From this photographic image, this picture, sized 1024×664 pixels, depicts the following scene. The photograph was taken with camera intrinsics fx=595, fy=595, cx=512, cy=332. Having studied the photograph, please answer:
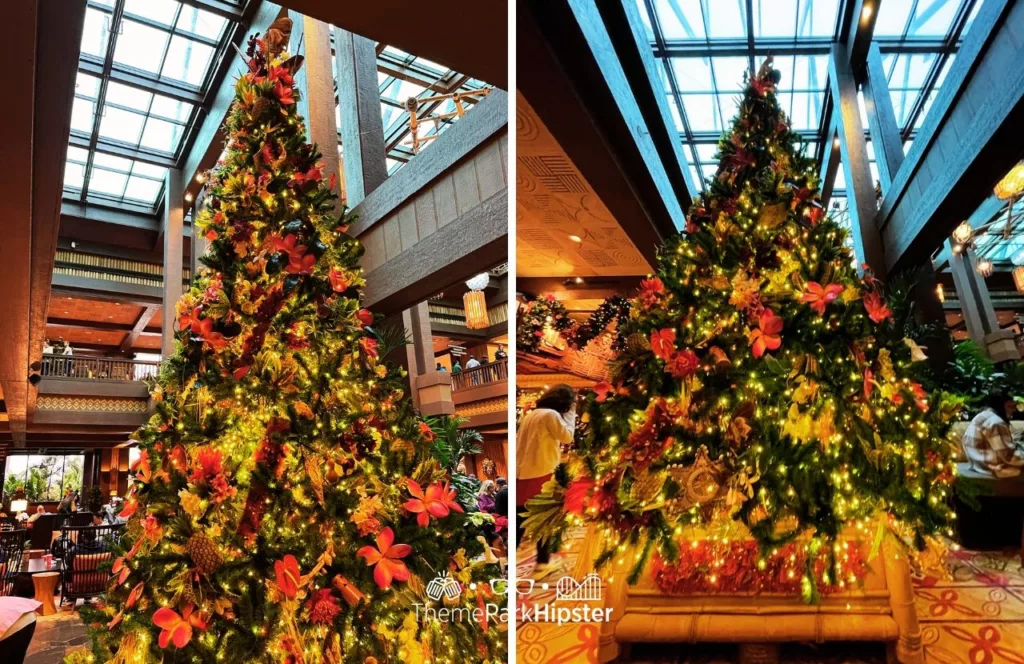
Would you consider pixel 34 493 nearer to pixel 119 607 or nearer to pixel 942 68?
pixel 119 607

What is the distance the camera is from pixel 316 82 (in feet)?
12.1

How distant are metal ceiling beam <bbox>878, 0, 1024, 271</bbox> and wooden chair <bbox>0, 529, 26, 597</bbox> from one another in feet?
25.1

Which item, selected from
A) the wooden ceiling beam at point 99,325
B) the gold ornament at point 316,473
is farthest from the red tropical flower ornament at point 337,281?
the wooden ceiling beam at point 99,325

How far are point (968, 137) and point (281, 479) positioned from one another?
393 centimetres

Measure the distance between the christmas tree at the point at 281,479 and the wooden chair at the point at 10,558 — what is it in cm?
504

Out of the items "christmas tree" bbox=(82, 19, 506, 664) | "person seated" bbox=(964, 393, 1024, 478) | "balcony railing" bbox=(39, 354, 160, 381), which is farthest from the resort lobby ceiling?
"balcony railing" bbox=(39, 354, 160, 381)

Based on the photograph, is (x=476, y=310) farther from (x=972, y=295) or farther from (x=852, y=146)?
(x=972, y=295)

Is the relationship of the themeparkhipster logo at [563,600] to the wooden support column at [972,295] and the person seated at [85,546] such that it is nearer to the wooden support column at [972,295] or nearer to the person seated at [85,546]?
the person seated at [85,546]

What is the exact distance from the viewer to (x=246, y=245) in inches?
74.7

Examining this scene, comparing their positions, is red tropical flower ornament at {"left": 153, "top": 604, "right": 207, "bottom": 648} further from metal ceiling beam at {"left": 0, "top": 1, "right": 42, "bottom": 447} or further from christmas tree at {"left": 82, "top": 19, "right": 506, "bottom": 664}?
metal ceiling beam at {"left": 0, "top": 1, "right": 42, "bottom": 447}

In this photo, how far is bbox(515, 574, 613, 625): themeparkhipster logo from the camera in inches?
44.6

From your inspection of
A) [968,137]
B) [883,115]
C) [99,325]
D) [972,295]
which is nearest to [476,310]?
[883,115]

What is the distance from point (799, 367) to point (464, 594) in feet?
3.75

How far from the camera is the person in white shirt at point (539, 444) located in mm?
1553
